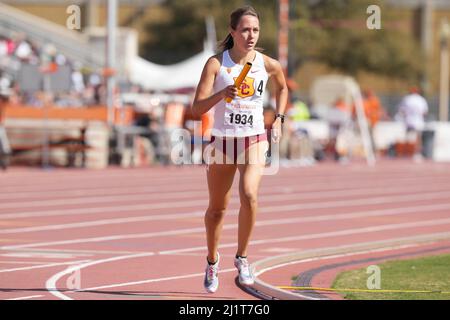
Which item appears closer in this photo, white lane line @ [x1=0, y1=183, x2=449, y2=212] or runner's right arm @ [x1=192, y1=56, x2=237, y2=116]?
runner's right arm @ [x1=192, y1=56, x2=237, y2=116]

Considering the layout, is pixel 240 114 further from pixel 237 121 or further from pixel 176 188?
pixel 176 188

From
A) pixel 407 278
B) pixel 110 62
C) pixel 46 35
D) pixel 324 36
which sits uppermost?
pixel 324 36

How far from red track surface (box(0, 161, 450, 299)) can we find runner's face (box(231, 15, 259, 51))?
1875 mm

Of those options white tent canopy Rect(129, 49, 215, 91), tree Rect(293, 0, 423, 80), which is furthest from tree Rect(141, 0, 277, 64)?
white tent canopy Rect(129, 49, 215, 91)

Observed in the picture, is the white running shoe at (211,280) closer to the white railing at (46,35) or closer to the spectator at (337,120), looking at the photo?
the spectator at (337,120)

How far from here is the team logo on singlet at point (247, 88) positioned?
1002 cm

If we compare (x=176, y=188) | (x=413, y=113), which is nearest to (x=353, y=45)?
(x=413, y=113)

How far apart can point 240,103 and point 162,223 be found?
659 centimetres

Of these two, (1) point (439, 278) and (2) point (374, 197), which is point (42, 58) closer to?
(2) point (374, 197)

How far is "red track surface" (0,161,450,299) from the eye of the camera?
11.0 meters

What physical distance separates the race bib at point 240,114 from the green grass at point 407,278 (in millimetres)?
1485

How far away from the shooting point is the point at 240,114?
Result: 1009 cm

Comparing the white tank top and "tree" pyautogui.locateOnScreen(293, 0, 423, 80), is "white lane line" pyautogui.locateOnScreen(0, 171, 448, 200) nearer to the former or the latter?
the white tank top
